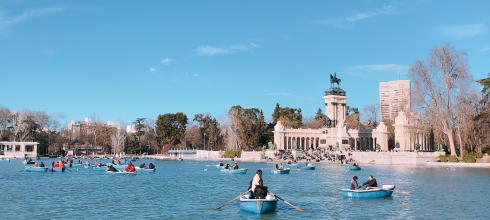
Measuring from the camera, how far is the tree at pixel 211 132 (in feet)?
454

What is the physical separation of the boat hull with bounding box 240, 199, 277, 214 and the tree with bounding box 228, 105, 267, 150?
95050 millimetres

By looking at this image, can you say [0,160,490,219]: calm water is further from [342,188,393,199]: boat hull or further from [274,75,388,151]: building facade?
[274,75,388,151]: building facade

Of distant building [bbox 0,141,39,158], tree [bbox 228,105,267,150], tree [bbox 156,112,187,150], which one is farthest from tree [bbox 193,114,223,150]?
distant building [bbox 0,141,39,158]

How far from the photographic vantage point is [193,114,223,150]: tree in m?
138

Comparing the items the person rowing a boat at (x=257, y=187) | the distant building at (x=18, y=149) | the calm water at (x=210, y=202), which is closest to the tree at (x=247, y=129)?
the distant building at (x=18, y=149)

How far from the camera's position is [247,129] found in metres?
121

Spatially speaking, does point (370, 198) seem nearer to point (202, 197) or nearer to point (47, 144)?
point (202, 197)

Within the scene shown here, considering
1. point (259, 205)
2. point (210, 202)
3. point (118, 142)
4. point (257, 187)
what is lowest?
point (210, 202)

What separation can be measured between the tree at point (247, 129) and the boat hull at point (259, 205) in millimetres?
95050

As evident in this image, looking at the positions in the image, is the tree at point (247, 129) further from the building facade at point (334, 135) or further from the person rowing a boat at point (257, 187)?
the person rowing a boat at point (257, 187)

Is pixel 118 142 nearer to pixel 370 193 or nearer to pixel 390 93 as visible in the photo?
pixel 390 93

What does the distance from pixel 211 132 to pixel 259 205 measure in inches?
4482

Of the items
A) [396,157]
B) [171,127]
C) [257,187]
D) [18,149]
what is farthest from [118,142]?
[257,187]

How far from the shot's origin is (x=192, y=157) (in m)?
131
